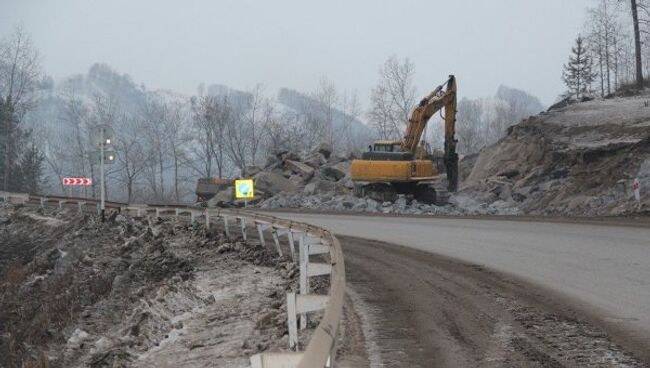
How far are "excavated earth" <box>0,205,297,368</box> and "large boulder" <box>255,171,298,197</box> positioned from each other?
62.3 feet

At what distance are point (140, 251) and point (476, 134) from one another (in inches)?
3410

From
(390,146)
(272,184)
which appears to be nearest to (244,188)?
(390,146)

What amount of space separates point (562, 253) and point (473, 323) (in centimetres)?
671

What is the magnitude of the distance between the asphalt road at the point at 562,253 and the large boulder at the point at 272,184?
66.2 ft

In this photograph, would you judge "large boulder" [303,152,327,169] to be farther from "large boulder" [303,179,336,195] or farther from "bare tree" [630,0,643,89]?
"bare tree" [630,0,643,89]

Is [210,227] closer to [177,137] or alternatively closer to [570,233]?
[570,233]

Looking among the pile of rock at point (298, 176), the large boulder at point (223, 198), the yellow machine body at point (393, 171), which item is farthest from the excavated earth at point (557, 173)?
the large boulder at point (223, 198)

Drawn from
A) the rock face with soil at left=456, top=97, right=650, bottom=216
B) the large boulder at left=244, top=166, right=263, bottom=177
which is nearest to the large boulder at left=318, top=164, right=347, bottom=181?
the large boulder at left=244, top=166, right=263, bottom=177

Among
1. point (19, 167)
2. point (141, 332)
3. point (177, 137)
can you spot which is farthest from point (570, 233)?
point (177, 137)

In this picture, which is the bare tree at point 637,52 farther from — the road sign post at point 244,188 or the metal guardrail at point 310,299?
the metal guardrail at point 310,299

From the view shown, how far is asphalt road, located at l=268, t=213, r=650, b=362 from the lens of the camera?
25.7 ft

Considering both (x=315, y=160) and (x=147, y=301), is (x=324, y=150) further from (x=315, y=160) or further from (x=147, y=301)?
(x=147, y=301)

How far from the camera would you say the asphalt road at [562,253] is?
7.84 meters

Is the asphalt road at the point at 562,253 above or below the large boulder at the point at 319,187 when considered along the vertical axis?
below
